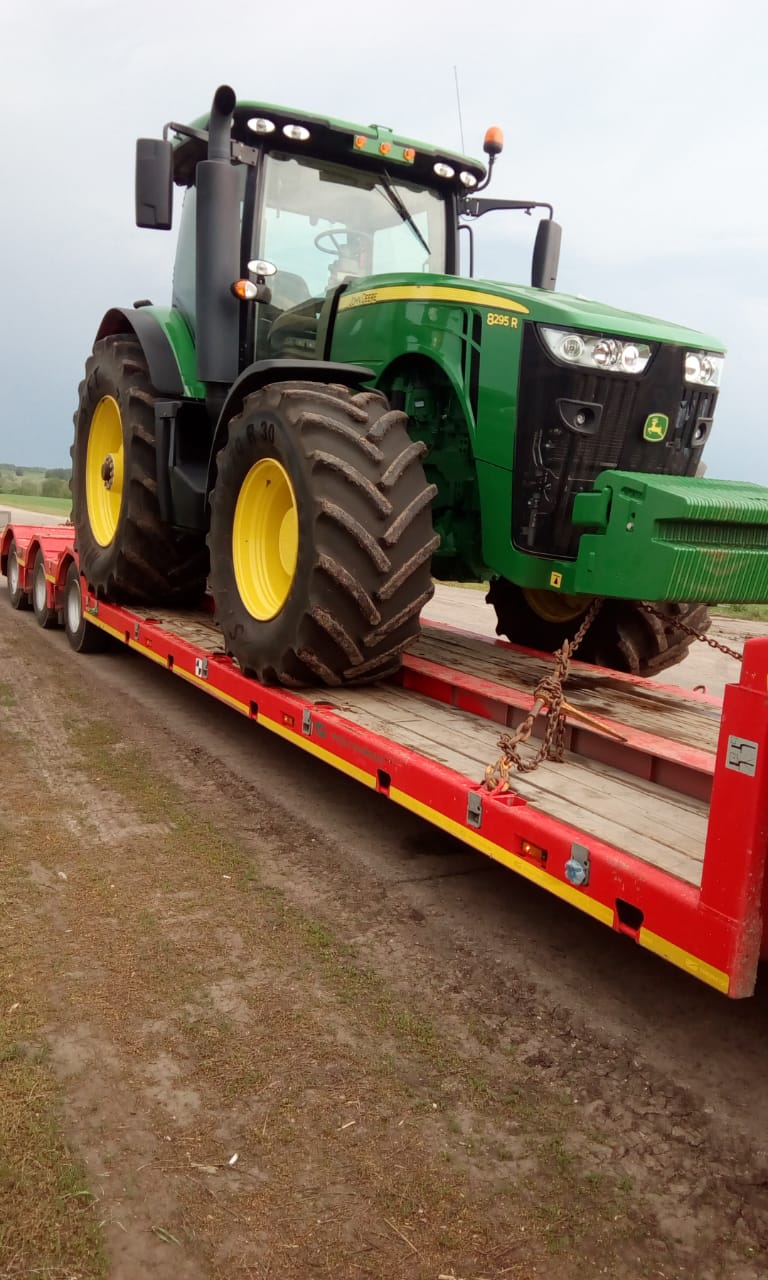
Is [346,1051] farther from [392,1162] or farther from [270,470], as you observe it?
[270,470]

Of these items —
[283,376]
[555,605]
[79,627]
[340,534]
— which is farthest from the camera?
[79,627]

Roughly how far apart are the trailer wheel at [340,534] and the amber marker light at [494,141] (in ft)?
7.37

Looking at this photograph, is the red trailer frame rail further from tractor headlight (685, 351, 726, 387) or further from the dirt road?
tractor headlight (685, 351, 726, 387)

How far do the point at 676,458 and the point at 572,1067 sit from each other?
271cm

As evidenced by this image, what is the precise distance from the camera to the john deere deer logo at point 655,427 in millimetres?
4250

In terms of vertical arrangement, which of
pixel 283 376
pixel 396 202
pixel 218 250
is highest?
pixel 396 202

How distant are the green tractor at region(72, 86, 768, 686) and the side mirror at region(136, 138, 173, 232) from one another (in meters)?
0.01

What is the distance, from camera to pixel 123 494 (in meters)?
6.18

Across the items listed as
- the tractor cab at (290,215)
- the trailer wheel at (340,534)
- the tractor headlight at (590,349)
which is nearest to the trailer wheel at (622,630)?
A: the tractor headlight at (590,349)

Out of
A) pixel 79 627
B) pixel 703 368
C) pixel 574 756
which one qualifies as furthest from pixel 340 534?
pixel 79 627

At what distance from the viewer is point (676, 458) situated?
4418mm

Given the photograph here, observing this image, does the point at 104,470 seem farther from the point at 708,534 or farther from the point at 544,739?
the point at 708,534

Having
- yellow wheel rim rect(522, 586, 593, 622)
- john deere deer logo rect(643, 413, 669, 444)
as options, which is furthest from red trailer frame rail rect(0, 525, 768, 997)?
john deere deer logo rect(643, 413, 669, 444)

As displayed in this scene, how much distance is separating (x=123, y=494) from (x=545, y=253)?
9.41 ft
